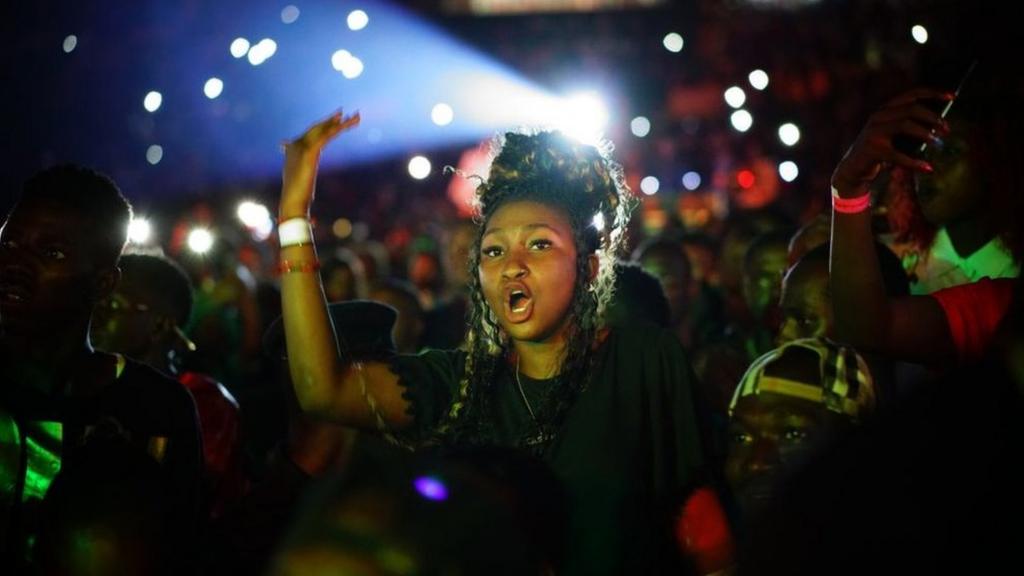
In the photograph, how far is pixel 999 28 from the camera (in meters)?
2.99

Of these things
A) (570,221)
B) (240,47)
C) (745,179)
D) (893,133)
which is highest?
(745,179)

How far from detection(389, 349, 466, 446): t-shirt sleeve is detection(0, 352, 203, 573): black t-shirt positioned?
63 centimetres

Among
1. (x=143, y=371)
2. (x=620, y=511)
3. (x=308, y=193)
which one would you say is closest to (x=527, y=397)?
(x=620, y=511)

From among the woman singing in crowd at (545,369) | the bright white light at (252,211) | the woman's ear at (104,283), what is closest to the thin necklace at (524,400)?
the woman singing in crowd at (545,369)

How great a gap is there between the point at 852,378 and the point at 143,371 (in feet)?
6.67

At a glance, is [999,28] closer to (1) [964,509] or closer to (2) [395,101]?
(1) [964,509]

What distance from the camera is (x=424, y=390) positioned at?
3105 mm

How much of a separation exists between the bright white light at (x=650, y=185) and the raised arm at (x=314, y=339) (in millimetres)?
16899

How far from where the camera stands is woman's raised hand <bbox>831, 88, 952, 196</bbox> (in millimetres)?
2854

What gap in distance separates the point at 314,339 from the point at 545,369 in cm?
64

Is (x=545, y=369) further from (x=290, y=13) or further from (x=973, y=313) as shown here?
(x=290, y=13)

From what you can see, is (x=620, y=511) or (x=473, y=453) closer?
(x=473, y=453)

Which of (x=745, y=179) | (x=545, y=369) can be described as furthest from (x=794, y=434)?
(x=745, y=179)

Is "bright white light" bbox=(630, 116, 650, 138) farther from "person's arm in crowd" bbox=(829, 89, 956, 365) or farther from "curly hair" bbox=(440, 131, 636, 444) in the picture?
"person's arm in crowd" bbox=(829, 89, 956, 365)
